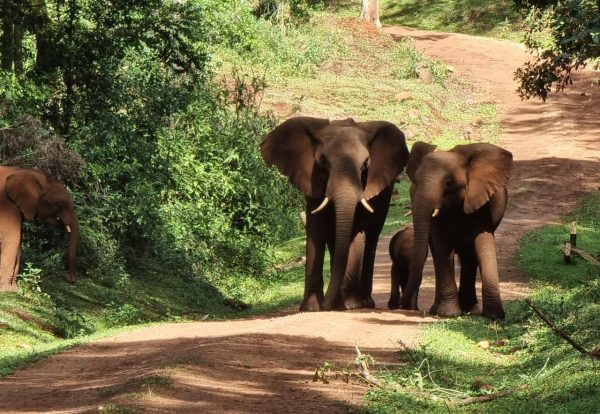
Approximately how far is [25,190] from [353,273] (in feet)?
15.2

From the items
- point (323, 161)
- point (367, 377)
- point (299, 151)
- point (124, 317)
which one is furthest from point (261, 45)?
point (367, 377)

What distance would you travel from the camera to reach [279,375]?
9703 mm

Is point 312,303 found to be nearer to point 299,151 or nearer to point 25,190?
point 299,151

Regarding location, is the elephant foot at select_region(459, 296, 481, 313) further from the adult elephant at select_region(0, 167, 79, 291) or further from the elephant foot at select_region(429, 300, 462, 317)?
the adult elephant at select_region(0, 167, 79, 291)

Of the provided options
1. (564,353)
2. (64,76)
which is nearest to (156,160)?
(64,76)

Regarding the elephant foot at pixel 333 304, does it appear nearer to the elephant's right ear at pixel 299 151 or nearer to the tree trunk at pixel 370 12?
the elephant's right ear at pixel 299 151

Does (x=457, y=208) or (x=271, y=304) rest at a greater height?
(x=457, y=208)

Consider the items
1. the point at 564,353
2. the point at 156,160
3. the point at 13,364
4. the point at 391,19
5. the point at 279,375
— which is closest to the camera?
the point at 279,375

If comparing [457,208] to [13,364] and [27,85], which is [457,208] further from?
[27,85]

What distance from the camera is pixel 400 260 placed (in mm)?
16516

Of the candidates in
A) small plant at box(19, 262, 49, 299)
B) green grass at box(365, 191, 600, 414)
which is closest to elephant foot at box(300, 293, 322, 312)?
green grass at box(365, 191, 600, 414)

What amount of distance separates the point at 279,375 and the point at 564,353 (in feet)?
8.20

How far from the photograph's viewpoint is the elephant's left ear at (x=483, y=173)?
1389 cm

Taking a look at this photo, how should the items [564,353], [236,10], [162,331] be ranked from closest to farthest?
→ [564,353] < [162,331] < [236,10]
